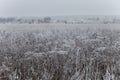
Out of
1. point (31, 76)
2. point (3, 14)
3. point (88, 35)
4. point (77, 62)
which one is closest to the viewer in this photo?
point (31, 76)

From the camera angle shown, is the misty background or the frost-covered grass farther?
the misty background

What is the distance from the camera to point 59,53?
73.7 inches

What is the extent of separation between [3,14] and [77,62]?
3.80 ft

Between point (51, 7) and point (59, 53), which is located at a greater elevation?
point (51, 7)

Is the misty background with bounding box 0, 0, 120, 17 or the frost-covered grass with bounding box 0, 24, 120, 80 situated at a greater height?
the misty background with bounding box 0, 0, 120, 17

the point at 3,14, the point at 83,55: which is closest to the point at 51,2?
the point at 3,14

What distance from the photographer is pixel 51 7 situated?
2275mm

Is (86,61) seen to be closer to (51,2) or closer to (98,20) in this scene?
(98,20)

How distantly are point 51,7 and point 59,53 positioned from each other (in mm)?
714

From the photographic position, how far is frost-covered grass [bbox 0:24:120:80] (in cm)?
163

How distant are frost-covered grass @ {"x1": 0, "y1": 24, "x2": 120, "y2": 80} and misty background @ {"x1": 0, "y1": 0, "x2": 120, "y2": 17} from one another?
208 mm

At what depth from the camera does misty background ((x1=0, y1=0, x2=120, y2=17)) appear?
222cm

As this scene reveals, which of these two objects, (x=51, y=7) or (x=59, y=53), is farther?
(x=51, y=7)

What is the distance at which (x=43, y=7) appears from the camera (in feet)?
7.36
